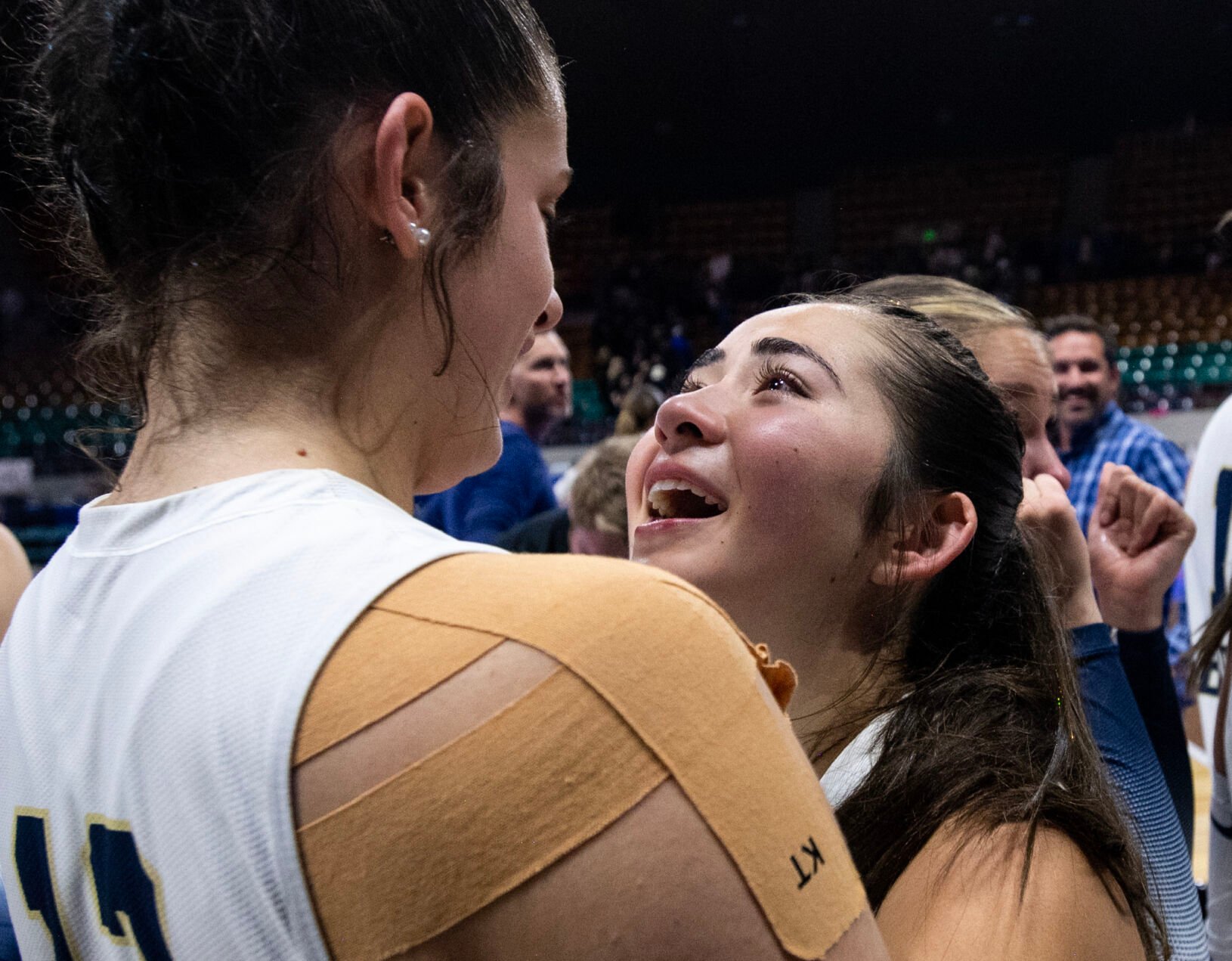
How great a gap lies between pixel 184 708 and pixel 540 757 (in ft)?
0.56

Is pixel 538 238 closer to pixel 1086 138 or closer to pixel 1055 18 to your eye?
pixel 1055 18

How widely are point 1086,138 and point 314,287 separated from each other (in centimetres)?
1274

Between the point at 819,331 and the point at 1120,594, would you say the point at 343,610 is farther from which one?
the point at 1120,594

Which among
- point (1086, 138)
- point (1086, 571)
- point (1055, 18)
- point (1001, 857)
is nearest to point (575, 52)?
point (1055, 18)

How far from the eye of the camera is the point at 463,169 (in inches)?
23.8

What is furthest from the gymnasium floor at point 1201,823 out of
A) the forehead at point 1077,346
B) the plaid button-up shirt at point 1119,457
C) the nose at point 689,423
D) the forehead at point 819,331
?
the nose at point 689,423

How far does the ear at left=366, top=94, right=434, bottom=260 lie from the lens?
1.86ft

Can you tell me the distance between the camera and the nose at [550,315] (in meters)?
0.69

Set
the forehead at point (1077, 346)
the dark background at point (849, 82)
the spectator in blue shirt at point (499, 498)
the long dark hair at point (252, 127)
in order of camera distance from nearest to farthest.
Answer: the long dark hair at point (252, 127) < the spectator in blue shirt at point (499, 498) < the forehead at point (1077, 346) < the dark background at point (849, 82)

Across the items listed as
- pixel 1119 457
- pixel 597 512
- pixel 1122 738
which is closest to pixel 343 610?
pixel 1122 738

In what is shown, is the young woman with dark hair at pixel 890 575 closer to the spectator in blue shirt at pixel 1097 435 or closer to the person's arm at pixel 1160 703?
the person's arm at pixel 1160 703

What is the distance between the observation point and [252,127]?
56cm

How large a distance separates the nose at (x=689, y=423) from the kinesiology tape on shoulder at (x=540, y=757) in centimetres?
76

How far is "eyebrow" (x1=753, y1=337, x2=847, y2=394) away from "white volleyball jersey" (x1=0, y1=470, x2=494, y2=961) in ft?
2.59
